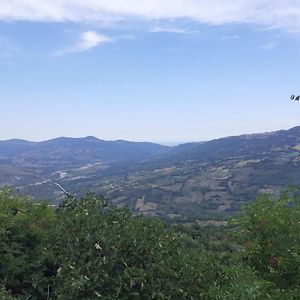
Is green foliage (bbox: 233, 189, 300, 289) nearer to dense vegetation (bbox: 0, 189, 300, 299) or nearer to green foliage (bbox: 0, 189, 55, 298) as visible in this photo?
dense vegetation (bbox: 0, 189, 300, 299)

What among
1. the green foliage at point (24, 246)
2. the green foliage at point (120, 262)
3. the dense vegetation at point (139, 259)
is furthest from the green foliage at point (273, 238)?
the green foliage at point (24, 246)

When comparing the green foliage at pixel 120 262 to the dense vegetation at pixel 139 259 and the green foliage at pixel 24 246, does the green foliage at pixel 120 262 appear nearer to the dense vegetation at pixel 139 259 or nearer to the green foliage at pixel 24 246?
the dense vegetation at pixel 139 259

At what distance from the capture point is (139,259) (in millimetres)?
12648

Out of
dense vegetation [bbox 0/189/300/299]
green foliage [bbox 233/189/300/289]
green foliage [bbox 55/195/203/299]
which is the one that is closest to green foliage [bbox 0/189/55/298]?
dense vegetation [bbox 0/189/300/299]

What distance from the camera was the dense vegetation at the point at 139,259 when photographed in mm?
11531

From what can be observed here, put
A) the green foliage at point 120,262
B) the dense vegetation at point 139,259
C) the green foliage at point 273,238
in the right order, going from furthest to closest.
A: the green foliage at point 120,262 → the dense vegetation at point 139,259 → the green foliage at point 273,238

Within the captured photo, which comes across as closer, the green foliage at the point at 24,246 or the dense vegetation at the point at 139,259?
the dense vegetation at the point at 139,259

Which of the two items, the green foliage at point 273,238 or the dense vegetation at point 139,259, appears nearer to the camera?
the green foliage at point 273,238

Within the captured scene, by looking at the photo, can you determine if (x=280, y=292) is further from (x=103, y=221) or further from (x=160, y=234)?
(x=103, y=221)

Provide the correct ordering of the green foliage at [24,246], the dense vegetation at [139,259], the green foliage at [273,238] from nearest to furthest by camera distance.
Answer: the green foliage at [273,238], the dense vegetation at [139,259], the green foliage at [24,246]

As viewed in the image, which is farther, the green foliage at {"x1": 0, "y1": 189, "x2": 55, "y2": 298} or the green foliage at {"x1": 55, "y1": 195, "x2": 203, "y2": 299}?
the green foliage at {"x1": 0, "y1": 189, "x2": 55, "y2": 298}

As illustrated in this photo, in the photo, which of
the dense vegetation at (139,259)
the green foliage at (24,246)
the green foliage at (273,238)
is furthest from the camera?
the green foliage at (24,246)

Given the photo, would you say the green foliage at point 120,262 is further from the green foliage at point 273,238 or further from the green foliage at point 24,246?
the green foliage at point 273,238

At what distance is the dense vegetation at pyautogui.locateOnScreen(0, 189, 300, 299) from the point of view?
11531 mm
